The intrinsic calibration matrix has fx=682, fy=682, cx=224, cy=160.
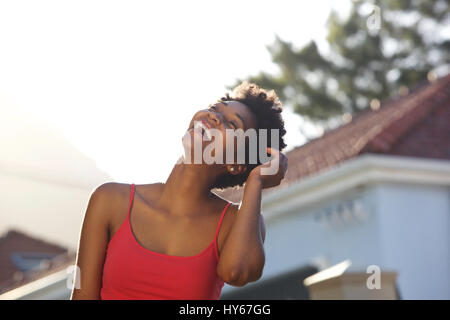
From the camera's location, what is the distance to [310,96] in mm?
22938

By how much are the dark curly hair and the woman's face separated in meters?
0.09

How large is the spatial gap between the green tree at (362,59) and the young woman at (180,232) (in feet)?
67.1

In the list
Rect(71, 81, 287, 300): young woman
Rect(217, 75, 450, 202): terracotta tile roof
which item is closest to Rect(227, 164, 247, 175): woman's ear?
Rect(71, 81, 287, 300): young woman

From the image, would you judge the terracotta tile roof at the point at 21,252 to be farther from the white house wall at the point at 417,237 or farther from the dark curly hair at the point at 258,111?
the dark curly hair at the point at 258,111

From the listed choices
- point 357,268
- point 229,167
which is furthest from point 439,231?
point 229,167

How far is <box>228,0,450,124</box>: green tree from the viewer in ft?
74.0

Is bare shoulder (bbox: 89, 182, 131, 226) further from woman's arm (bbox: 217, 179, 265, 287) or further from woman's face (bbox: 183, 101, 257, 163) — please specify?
woman's arm (bbox: 217, 179, 265, 287)

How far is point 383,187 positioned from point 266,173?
7441 mm

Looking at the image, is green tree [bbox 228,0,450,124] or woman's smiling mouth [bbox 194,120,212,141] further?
green tree [bbox 228,0,450,124]

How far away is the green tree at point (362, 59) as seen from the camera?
2255 centimetres

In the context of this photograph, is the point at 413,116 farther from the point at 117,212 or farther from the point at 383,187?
the point at 117,212

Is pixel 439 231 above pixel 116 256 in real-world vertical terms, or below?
above

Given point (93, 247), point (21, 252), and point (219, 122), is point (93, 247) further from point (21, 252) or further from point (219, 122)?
point (21, 252)
